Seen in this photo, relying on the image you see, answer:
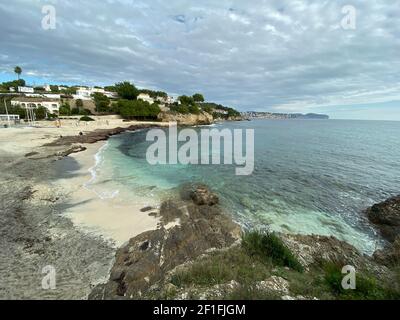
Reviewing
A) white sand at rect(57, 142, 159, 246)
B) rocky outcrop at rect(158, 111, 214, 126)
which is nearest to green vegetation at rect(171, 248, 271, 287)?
white sand at rect(57, 142, 159, 246)

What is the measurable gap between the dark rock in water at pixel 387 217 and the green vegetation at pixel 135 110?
81.4 metres

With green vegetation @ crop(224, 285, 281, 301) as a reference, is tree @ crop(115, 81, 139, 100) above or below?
above

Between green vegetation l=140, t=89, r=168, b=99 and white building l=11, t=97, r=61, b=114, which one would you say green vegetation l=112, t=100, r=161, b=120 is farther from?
green vegetation l=140, t=89, r=168, b=99

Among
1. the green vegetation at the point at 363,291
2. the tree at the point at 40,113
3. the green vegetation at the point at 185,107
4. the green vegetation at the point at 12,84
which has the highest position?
the green vegetation at the point at 12,84

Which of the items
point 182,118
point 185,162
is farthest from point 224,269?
point 182,118

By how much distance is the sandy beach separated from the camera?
669 cm

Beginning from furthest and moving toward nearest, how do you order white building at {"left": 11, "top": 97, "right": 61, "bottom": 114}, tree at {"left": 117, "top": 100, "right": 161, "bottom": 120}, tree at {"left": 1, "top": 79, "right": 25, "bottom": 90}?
tree at {"left": 1, "top": 79, "right": 25, "bottom": 90}, tree at {"left": 117, "top": 100, "right": 161, "bottom": 120}, white building at {"left": 11, "top": 97, "right": 61, "bottom": 114}

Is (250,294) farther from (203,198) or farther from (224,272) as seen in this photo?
(203,198)

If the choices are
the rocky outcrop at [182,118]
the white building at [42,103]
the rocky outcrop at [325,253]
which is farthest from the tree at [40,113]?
the rocky outcrop at [325,253]

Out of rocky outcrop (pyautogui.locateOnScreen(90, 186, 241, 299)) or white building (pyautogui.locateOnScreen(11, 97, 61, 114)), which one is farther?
white building (pyautogui.locateOnScreen(11, 97, 61, 114))

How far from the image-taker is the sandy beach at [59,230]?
22.0 ft

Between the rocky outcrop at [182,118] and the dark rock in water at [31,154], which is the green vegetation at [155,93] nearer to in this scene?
the rocky outcrop at [182,118]

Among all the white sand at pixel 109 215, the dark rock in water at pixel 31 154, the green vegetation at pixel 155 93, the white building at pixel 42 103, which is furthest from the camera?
the green vegetation at pixel 155 93

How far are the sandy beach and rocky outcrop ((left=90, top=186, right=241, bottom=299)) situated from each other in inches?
22.3
